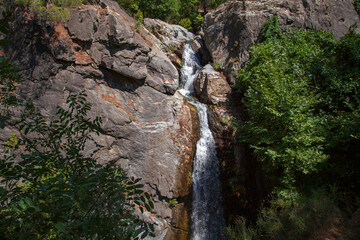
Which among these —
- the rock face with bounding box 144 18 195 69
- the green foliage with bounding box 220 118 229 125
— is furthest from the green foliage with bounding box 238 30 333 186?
the rock face with bounding box 144 18 195 69

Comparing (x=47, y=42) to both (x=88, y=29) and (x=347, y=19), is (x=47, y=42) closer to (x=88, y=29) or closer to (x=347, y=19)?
(x=88, y=29)

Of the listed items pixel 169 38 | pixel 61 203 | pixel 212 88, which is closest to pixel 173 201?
pixel 212 88

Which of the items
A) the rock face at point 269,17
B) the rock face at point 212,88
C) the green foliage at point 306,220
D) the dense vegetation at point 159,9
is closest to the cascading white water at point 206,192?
the rock face at point 212,88

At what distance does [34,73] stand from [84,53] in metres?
2.02

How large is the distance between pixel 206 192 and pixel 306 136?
4.74m

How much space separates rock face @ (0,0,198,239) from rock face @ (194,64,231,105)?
265 centimetres

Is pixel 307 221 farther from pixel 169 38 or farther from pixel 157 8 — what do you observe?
pixel 157 8

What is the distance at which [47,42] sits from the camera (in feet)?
23.3

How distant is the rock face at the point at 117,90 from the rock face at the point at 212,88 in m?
2.65

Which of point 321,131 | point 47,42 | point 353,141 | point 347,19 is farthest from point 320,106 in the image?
point 47,42

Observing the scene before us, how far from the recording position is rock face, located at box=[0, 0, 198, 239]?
23.1 feet

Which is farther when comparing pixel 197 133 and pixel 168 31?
pixel 168 31

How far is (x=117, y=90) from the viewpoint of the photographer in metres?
8.38

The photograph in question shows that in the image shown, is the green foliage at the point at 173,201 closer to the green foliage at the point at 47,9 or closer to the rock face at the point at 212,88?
the rock face at the point at 212,88
